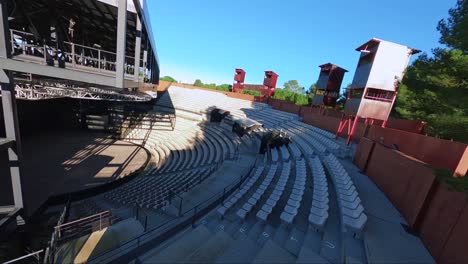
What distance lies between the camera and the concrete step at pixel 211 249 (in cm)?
429

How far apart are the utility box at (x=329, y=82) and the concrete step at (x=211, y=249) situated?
58.1 ft

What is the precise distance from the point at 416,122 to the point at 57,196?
69.9 feet

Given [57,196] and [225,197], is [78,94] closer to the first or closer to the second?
[57,196]

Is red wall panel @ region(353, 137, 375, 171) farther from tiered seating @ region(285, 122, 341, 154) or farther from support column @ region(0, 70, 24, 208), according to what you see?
support column @ region(0, 70, 24, 208)

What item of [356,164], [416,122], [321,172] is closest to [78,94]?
[321,172]

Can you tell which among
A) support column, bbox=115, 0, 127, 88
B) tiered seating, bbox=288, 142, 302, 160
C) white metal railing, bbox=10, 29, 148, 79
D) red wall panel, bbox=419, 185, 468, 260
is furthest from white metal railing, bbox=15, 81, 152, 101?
red wall panel, bbox=419, 185, 468, 260

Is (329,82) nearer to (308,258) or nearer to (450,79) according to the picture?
(450,79)

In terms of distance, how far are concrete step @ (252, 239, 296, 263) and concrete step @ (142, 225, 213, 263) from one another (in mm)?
1520

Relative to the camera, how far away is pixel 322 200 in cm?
601

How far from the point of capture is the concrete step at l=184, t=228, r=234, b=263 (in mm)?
4293

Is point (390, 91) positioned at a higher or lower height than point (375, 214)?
higher

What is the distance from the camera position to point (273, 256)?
4.11m

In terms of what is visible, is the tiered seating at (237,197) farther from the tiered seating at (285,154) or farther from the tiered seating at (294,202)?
the tiered seating at (285,154)

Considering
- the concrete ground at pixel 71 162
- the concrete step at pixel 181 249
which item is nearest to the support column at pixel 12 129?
the concrete ground at pixel 71 162
